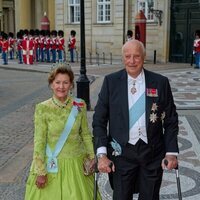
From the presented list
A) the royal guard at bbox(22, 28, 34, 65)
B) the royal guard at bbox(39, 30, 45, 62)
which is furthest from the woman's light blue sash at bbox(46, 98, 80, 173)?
the royal guard at bbox(39, 30, 45, 62)

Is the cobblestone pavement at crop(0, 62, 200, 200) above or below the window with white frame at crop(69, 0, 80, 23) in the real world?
below

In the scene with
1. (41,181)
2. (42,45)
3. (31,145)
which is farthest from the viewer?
(42,45)

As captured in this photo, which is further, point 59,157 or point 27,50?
point 27,50

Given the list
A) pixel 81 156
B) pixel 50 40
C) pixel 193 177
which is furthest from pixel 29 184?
pixel 50 40

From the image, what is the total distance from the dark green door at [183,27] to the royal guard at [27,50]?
7818mm

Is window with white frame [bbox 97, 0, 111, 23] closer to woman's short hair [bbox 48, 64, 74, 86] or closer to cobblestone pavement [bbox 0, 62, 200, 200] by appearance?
cobblestone pavement [bbox 0, 62, 200, 200]

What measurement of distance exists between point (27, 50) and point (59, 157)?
2063 centimetres

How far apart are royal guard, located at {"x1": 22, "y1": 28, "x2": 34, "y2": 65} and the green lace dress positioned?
66.0ft

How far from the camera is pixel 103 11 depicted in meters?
27.5

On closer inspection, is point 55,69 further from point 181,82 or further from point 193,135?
point 181,82

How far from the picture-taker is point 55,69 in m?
3.56

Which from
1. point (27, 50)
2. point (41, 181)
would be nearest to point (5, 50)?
point (27, 50)

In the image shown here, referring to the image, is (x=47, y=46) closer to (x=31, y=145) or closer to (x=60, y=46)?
(x=60, y=46)

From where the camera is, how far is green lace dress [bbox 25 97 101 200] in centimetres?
358
